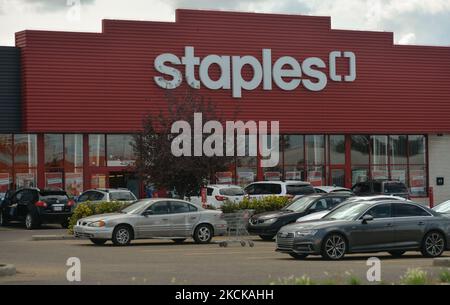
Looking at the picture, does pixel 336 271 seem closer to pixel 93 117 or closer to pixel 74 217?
pixel 74 217

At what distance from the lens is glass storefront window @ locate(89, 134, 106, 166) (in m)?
43.3

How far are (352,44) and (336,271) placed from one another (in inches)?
1232

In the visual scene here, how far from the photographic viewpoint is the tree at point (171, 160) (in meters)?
34.5

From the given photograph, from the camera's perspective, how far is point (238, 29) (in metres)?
45.4

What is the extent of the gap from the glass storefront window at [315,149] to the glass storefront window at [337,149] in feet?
1.66

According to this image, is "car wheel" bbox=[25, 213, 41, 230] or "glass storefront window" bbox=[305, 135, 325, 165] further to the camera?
"glass storefront window" bbox=[305, 135, 325, 165]

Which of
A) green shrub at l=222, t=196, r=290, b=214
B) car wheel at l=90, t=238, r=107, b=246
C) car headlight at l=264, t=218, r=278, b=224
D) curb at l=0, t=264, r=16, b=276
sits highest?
green shrub at l=222, t=196, r=290, b=214

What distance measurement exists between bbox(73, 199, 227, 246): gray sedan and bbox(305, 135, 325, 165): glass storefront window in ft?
63.4

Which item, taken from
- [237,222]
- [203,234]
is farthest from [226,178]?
[203,234]

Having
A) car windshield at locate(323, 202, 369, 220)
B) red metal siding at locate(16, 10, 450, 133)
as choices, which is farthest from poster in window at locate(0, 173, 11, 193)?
car windshield at locate(323, 202, 369, 220)

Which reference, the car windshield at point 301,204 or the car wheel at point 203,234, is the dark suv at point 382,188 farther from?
the car wheel at point 203,234

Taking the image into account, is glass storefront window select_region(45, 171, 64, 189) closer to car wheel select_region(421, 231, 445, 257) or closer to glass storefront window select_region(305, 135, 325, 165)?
glass storefront window select_region(305, 135, 325, 165)

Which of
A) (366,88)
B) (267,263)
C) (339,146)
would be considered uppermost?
(366,88)
